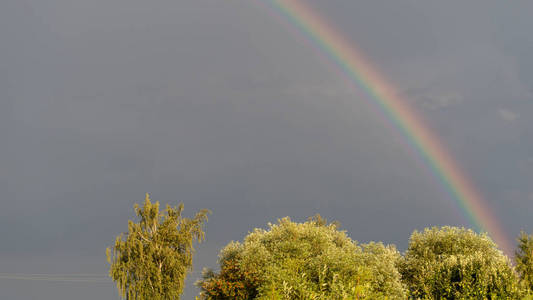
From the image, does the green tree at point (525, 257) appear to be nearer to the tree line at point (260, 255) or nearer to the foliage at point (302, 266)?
the tree line at point (260, 255)

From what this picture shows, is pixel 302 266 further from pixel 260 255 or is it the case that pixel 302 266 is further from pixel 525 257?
pixel 525 257

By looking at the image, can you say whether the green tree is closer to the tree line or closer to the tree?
the tree line

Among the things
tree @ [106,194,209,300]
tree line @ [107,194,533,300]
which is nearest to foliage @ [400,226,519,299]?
tree line @ [107,194,533,300]

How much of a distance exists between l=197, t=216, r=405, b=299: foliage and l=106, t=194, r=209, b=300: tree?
885 cm

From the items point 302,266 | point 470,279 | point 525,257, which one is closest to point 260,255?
point 302,266

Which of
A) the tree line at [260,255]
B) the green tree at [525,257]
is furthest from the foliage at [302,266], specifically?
the green tree at [525,257]

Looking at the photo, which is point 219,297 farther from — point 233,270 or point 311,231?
point 311,231

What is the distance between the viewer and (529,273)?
83500mm

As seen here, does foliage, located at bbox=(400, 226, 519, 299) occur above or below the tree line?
below

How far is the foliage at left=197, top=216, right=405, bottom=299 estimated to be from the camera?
45.5 meters

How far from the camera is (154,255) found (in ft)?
230

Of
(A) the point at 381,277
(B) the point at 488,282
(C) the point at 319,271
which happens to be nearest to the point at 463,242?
(A) the point at 381,277

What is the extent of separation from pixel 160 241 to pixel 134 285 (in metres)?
6.91

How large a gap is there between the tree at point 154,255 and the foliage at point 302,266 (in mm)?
8847
